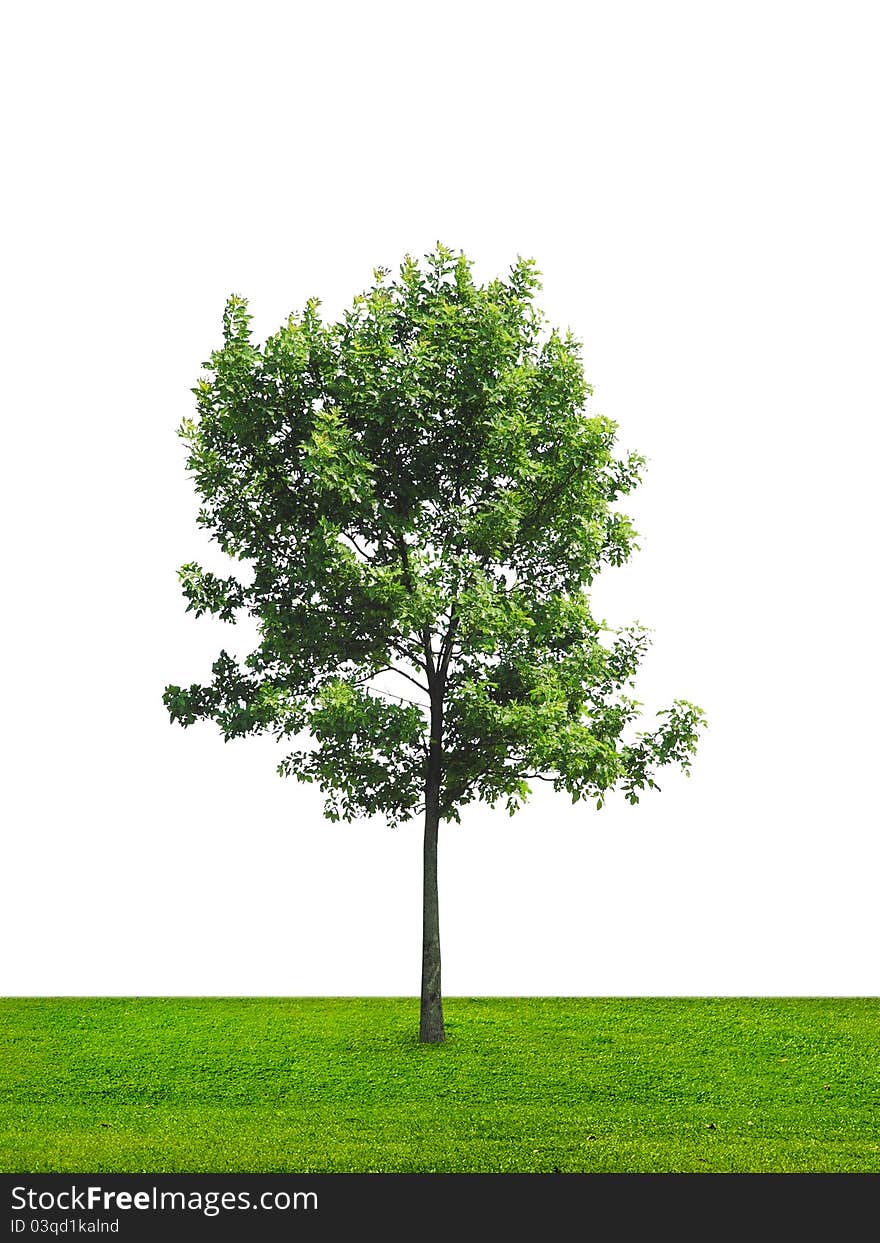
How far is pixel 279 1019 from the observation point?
61.4 feet

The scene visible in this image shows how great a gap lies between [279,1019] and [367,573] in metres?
7.75

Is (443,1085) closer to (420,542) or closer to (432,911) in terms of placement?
(432,911)

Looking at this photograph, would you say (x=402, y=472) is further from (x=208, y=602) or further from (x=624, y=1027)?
(x=624, y=1027)

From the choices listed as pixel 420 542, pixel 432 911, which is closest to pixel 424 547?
pixel 420 542

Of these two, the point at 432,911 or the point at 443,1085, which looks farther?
the point at 432,911

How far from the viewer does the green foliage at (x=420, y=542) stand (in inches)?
642

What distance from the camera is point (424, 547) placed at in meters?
16.9

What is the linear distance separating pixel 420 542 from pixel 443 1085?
7.51 m

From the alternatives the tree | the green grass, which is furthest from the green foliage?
the green grass

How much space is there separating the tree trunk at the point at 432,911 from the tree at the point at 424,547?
3 centimetres

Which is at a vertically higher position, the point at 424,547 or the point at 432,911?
the point at 424,547

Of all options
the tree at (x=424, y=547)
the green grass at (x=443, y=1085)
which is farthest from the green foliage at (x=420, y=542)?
the green grass at (x=443, y=1085)

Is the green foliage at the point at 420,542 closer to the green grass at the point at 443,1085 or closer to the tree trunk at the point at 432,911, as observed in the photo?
the tree trunk at the point at 432,911

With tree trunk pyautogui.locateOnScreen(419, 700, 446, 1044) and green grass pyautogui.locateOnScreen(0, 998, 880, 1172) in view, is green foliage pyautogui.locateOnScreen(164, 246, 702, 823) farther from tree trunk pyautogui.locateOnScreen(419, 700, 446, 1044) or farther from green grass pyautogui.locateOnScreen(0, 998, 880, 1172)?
green grass pyautogui.locateOnScreen(0, 998, 880, 1172)
